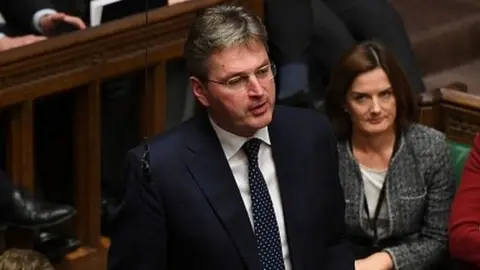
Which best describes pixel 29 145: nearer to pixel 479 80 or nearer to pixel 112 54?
pixel 112 54

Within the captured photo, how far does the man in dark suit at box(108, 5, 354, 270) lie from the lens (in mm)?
2365

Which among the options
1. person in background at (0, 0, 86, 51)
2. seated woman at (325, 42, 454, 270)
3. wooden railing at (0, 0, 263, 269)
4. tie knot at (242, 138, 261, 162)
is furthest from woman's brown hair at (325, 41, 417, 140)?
person in background at (0, 0, 86, 51)

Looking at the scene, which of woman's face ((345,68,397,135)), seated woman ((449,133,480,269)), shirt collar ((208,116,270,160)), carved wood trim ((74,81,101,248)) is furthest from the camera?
carved wood trim ((74,81,101,248))

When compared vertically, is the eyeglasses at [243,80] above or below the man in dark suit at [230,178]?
above

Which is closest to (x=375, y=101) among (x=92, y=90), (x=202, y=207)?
(x=92, y=90)

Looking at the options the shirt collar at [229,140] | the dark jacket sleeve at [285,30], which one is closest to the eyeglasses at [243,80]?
the shirt collar at [229,140]

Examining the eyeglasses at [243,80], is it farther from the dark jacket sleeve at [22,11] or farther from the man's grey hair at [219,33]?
the dark jacket sleeve at [22,11]

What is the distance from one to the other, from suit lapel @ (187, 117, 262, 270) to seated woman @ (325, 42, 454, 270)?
29.9 inches

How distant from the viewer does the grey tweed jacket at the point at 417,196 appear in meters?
3.21

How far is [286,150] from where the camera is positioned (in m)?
2.53

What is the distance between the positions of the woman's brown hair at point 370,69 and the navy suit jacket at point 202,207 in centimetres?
70

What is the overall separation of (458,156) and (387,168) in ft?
0.69

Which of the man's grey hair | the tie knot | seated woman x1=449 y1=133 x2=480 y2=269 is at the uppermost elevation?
the man's grey hair

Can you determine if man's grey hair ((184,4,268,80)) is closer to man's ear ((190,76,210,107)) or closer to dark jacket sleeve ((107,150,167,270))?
man's ear ((190,76,210,107))
